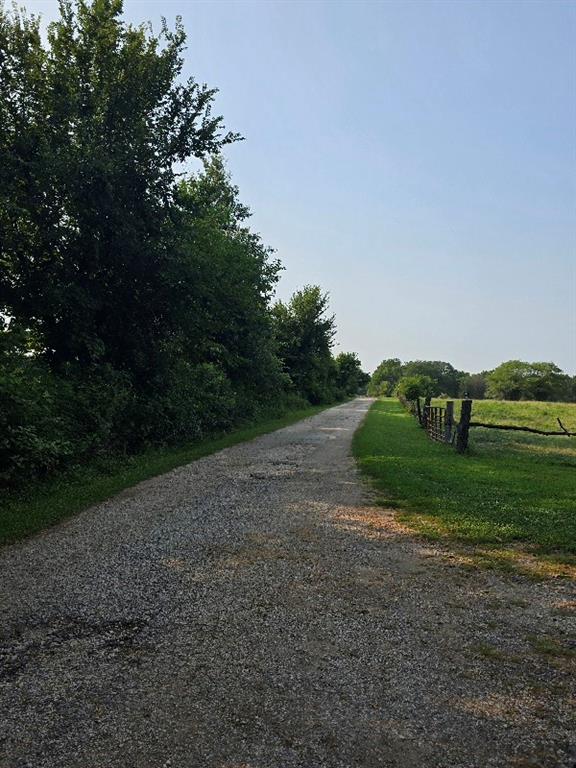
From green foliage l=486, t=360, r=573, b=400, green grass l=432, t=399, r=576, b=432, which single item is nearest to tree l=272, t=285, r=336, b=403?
green grass l=432, t=399, r=576, b=432

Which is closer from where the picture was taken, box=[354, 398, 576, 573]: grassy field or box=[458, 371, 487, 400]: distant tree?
box=[354, 398, 576, 573]: grassy field

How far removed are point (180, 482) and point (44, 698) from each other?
750cm

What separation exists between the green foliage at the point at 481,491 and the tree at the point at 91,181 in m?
7.94

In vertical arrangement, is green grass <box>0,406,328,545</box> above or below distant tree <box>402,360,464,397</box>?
below

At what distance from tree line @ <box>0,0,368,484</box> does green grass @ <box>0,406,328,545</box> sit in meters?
0.48

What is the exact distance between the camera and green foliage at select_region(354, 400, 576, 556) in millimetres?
7102

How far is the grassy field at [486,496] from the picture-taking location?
6730 mm

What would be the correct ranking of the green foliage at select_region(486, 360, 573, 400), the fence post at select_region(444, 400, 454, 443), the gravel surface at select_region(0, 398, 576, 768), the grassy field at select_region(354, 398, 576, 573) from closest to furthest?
the gravel surface at select_region(0, 398, 576, 768) → the grassy field at select_region(354, 398, 576, 573) → the fence post at select_region(444, 400, 454, 443) → the green foliage at select_region(486, 360, 573, 400)

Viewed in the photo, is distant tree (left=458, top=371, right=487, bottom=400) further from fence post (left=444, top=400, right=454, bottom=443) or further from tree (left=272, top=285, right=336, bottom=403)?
fence post (left=444, top=400, right=454, bottom=443)

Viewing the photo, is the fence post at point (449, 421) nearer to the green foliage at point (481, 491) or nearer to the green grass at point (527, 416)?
the green foliage at point (481, 491)

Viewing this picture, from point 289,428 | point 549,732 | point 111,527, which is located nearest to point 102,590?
point 111,527

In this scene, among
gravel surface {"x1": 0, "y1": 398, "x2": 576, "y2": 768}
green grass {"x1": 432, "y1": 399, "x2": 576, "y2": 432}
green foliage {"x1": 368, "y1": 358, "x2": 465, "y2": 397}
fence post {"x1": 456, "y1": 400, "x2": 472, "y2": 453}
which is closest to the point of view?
gravel surface {"x1": 0, "y1": 398, "x2": 576, "y2": 768}

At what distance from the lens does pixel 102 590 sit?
5.02 meters

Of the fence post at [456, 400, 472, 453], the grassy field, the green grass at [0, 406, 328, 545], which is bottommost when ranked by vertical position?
the green grass at [0, 406, 328, 545]
